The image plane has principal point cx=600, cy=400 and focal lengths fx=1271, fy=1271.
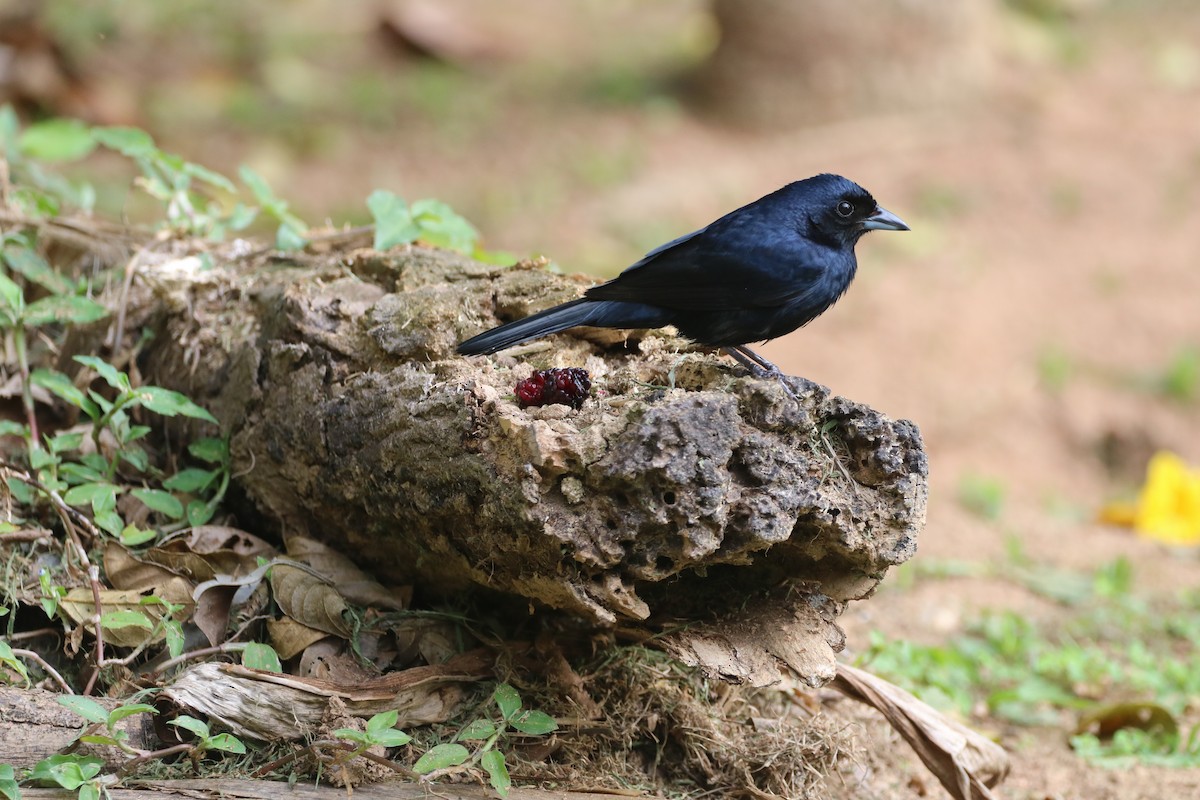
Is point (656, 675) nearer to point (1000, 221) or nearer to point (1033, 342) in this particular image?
point (1033, 342)

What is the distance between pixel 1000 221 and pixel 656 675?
6991mm

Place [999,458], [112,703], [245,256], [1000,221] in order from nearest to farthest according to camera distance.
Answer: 1. [112,703]
2. [245,256]
3. [999,458]
4. [1000,221]

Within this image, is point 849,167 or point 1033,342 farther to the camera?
point 849,167

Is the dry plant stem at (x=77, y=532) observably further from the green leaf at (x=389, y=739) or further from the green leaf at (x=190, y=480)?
the green leaf at (x=389, y=739)

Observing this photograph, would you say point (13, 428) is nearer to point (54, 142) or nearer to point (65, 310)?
point (65, 310)

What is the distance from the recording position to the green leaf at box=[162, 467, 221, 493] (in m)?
3.04

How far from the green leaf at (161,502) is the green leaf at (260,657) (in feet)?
1.68

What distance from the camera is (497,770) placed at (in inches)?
91.6

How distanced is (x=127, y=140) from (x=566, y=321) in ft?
5.18

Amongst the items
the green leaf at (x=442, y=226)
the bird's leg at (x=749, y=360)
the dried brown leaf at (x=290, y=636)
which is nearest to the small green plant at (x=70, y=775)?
the dried brown leaf at (x=290, y=636)

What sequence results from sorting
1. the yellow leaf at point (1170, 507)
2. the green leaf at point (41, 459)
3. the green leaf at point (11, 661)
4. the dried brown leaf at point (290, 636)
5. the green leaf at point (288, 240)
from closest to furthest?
the green leaf at point (11, 661) < the dried brown leaf at point (290, 636) < the green leaf at point (41, 459) < the green leaf at point (288, 240) < the yellow leaf at point (1170, 507)

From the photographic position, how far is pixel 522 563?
2.41m

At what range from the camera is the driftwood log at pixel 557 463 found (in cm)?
230

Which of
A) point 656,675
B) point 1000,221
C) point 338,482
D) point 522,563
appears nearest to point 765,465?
point 522,563
